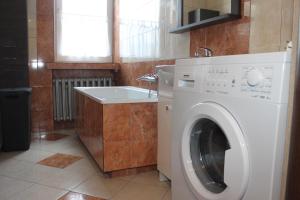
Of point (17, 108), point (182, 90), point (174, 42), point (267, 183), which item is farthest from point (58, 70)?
point (267, 183)

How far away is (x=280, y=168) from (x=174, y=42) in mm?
1653

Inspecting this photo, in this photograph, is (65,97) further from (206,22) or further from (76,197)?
(206,22)

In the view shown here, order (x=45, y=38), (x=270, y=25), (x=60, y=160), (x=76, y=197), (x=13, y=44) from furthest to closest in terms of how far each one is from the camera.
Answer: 1. (x=45, y=38)
2. (x=13, y=44)
3. (x=60, y=160)
4. (x=76, y=197)
5. (x=270, y=25)

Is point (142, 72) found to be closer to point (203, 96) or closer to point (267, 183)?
point (203, 96)

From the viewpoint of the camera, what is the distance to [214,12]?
1849 mm

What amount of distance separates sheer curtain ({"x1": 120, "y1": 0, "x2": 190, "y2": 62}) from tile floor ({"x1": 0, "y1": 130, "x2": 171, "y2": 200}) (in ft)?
3.55

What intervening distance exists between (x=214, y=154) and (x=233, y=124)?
12.1 inches

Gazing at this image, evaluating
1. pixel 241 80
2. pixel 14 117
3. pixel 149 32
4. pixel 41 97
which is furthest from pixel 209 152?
pixel 41 97

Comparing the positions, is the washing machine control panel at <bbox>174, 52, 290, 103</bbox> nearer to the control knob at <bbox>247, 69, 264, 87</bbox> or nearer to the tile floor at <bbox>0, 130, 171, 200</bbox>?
the control knob at <bbox>247, 69, 264, 87</bbox>

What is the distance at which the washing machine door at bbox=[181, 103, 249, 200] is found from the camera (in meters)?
0.98

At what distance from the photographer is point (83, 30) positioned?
11.8 ft

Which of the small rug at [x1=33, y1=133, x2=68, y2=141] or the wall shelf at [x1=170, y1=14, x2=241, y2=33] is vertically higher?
the wall shelf at [x1=170, y1=14, x2=241, y2=33]

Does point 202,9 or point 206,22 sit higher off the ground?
point 202,9

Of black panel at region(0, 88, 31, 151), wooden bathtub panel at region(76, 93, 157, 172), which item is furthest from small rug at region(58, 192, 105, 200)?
black panel at region(0, 88, 31, 151)
